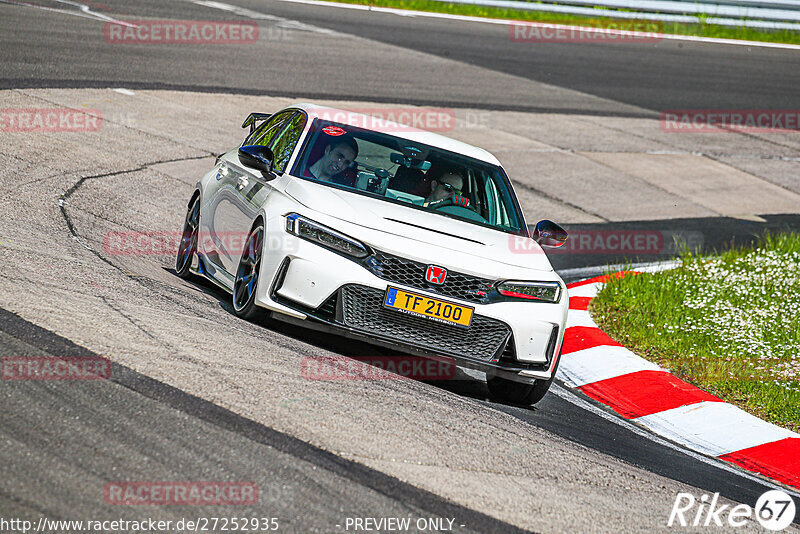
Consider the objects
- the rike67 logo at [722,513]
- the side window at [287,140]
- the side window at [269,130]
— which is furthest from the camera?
the side window at [269,130]

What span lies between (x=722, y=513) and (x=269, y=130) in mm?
4749

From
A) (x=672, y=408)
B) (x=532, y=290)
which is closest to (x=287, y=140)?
(x=532, y=290)

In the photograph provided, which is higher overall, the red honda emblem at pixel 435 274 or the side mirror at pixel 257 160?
the side mirror at pixel 257 160

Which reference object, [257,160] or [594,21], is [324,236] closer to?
[257,160]

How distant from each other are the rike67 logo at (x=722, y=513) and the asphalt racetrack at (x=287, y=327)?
8 centimetres

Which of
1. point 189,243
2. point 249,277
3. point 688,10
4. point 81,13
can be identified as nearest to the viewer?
point 249,277

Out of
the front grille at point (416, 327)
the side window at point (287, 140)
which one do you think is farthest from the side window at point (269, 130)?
the front grille at point (416, 327)

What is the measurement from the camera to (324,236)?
20.7ft

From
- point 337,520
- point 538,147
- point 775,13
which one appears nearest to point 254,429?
point 337,520

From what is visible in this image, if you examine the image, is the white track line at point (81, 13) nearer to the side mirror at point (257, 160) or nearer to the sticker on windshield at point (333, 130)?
the sticker on windshield at point (333, 130)

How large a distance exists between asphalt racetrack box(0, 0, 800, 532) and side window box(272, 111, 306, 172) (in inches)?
42.6

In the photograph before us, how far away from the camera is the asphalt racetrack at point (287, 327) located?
13.9ft

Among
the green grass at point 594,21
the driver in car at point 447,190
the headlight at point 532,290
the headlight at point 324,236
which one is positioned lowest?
the headlight at point 532,290

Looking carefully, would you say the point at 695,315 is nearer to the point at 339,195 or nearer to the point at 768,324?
the point at 768,324
